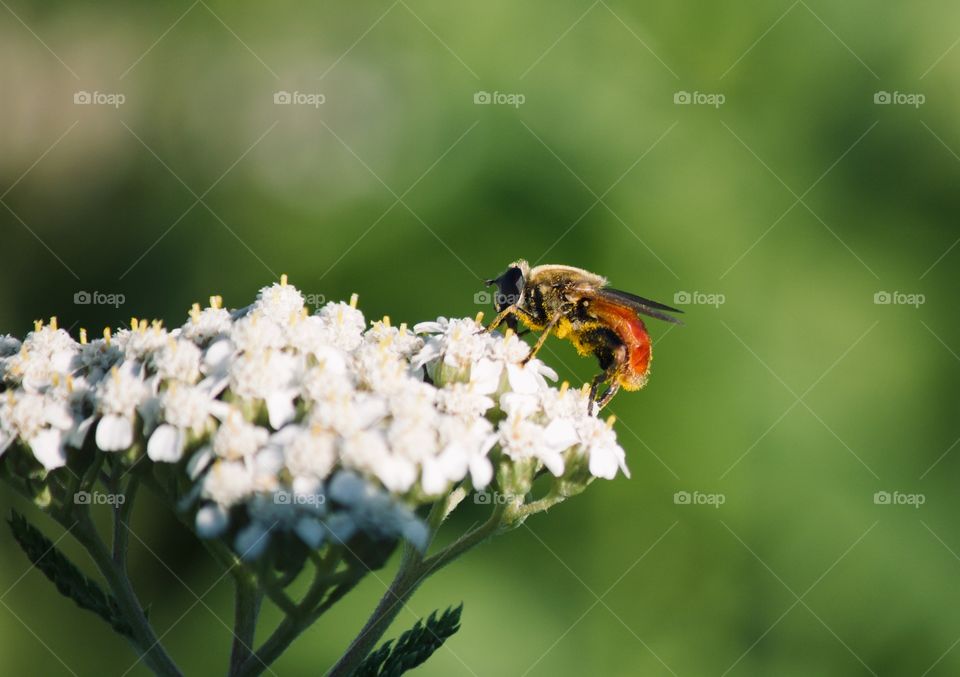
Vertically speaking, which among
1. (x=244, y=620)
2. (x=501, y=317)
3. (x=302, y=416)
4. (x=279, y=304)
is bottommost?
(x=244, y=620)

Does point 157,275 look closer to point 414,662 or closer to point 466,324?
point 466,324

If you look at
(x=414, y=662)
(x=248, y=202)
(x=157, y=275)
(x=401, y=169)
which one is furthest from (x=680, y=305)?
(x=414, y=662)

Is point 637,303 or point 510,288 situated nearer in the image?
point 637,303

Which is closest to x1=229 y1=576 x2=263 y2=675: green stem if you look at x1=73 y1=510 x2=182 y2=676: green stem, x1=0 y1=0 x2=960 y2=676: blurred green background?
x1=73 y1=510 x2=182 y2=676: green stem

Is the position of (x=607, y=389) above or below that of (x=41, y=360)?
above

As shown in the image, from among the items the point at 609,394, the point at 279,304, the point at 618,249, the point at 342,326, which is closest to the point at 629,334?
the point at 609,394

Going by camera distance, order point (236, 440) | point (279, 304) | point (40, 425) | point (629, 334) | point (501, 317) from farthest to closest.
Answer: point (629, 334) < point (501, 317) < point (279, 304) < point (40, 425) < point (236, 440)

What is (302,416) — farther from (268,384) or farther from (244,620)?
(244,620)
